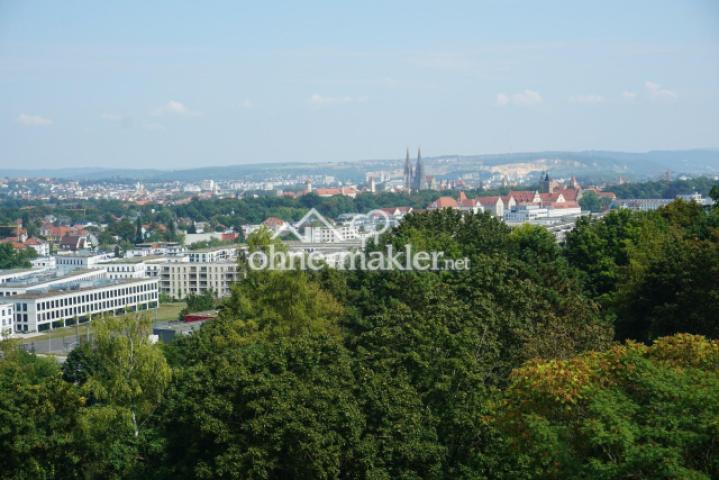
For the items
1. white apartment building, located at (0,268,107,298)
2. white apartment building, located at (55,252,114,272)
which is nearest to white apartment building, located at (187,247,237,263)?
white apartment building, located at (0,268,107,298)

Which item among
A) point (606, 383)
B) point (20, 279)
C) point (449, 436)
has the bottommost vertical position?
point (20, 279)

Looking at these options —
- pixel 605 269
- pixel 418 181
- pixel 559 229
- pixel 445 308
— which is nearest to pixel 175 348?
pixel 445 308

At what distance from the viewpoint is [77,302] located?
56.2m

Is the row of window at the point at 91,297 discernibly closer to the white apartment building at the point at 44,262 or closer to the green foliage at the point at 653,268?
the white apartment building at the point at 44,262

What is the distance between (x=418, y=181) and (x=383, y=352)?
17289cm

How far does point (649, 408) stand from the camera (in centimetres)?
1234

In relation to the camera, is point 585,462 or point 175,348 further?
point 175,348

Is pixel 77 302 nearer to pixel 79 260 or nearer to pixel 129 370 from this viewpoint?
pixel 79 260

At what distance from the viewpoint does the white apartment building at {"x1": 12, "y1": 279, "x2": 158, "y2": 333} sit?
53438 mm

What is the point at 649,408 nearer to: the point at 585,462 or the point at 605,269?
the point at 585,462

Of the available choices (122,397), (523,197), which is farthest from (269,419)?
(523,197)

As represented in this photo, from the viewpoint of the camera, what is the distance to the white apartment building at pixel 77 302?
175 feet

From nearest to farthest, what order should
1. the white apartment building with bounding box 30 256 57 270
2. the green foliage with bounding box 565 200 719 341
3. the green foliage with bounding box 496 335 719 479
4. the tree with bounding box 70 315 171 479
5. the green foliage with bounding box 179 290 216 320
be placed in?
the green foliage with bounding box 496 335 719 479
the tree with bounding box 70 315 171 479
the green foliage with bounding box 565 200 719 341
the green foliage with bounding box 179 290 216 320
the white apartment building with bounding box 30 256 57 270

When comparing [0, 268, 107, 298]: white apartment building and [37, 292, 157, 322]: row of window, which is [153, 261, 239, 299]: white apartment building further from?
[37, 292, 157, 322]: row of window
